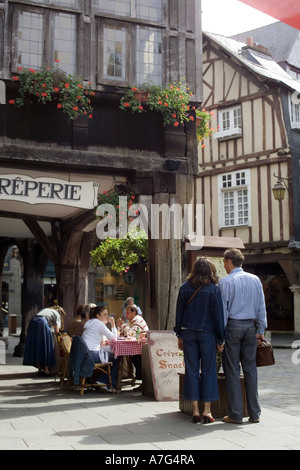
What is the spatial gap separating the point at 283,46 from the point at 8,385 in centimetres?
2168

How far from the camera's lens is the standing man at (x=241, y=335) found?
6188 mm

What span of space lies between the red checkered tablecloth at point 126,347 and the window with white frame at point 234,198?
13431 mm

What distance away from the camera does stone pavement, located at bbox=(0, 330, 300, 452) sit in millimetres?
5105

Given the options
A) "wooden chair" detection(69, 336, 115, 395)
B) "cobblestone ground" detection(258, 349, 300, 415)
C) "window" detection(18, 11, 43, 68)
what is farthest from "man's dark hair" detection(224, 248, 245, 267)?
"window" detection(18, 11, 43, 68)

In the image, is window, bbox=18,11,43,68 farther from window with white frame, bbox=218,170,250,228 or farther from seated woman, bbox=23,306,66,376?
window with white frame, bbox=218,170,250,228

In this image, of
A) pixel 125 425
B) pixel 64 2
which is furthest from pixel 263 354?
pixel 64 2

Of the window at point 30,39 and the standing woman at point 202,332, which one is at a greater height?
the window at point 30,39

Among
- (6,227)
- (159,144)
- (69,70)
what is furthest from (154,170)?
(6,227)

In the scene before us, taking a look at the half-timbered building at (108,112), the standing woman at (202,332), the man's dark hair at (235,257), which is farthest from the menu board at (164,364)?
the man's dark hair at (235,257)

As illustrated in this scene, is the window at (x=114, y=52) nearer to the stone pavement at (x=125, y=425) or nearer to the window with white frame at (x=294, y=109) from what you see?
the stone pavement at (x=125, y=425)

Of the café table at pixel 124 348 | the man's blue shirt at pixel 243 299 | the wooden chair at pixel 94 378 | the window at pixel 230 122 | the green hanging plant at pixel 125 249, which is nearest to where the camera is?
the man's blue shirt at pixel 243 299

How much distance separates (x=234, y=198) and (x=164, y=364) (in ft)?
48.5

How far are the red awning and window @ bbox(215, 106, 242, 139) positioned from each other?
1620cm

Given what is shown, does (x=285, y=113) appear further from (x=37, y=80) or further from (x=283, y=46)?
(x=37, y=80)
